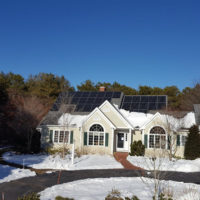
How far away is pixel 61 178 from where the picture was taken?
12.2 m

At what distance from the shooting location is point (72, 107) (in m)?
25.2

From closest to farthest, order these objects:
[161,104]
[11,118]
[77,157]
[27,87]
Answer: [77,157], [161,104], [11,118], [27,87]

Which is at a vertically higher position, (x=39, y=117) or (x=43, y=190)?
(x=39, y=117)

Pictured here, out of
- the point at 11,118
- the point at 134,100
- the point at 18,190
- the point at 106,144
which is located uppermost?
the point at 134,100

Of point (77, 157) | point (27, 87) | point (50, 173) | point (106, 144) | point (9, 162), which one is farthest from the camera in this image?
point (27, 87)

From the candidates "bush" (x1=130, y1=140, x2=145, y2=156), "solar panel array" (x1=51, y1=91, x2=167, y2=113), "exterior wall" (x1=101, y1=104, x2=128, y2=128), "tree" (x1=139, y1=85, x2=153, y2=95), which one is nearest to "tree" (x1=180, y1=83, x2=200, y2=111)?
"tree" (x1=139, y1=85, x2=153, y2=95)

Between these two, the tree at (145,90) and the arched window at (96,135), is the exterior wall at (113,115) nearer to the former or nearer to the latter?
the arched window at (96,135)

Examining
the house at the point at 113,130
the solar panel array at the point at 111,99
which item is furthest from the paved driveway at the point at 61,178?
the solar panel array at the point at 111,99

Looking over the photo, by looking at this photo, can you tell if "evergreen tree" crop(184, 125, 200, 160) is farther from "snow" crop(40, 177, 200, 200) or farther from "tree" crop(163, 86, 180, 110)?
"tree" crop(163, 86, 180, 110)

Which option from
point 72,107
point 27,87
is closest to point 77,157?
point 72,107

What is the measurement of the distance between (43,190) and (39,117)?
23.1m

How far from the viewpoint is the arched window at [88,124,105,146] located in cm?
2148

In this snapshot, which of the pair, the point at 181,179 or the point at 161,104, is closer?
the point at 181,179

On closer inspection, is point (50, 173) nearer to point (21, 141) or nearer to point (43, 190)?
point (43, 190)
